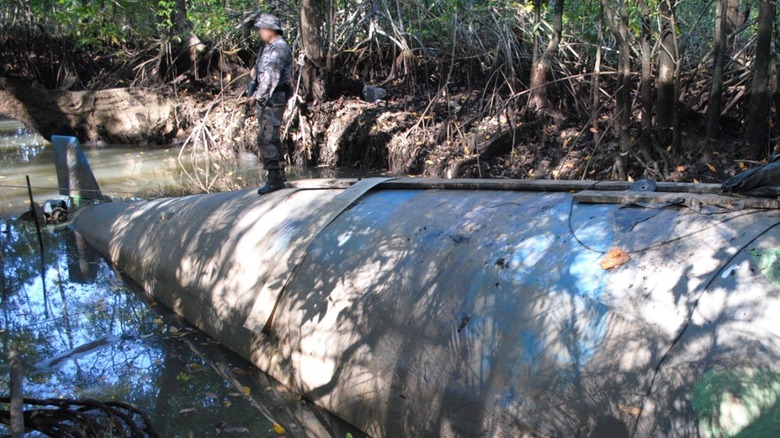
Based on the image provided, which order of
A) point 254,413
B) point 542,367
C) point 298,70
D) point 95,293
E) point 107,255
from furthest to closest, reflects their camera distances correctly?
1. point 298,70
2. point 107,255
3. point 95,293
4. point 254,413
5. point 542,367

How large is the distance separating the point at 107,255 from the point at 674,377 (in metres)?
5.98

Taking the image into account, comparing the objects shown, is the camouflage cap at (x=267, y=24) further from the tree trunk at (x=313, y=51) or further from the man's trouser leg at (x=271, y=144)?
the tree trunk at (x=313, y=51)

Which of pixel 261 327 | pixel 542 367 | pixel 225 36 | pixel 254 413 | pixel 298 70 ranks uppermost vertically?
pixel 225 36

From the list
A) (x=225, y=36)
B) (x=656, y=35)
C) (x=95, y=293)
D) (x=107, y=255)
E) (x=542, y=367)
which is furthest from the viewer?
(x=225, y=36)

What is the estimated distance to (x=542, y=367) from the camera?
9.05 feet

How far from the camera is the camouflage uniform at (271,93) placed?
572cm

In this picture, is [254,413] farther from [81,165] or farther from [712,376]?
[81,165]

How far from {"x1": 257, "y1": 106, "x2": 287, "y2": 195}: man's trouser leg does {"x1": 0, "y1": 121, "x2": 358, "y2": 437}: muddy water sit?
4.73 feet

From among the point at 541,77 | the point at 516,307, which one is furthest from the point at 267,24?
the point at 541,77

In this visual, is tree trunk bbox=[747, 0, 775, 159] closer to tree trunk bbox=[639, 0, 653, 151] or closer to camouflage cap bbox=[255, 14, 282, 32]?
tree trunk bbox=[639, 0, 653, 151]

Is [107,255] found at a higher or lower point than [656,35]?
lower

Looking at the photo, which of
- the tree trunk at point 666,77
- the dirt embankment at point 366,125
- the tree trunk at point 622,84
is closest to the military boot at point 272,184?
the tree trunk at point 622,84

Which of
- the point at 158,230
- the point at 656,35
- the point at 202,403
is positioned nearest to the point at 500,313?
the point at 202,403

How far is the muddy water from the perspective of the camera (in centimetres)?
392
